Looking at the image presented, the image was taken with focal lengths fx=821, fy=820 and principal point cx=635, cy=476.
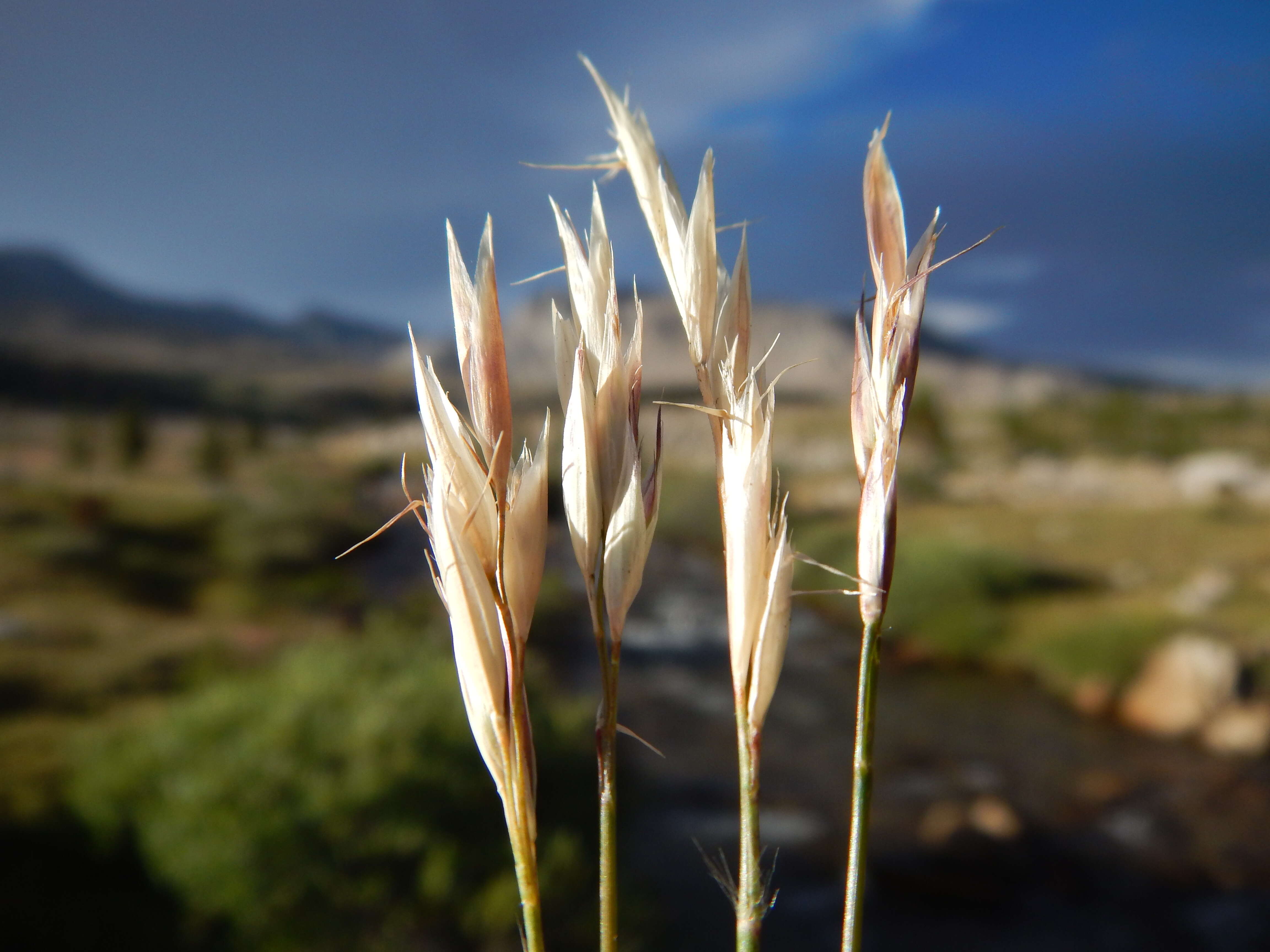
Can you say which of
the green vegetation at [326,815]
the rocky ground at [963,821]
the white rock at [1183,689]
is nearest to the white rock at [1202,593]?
the white rock at [1183,689]

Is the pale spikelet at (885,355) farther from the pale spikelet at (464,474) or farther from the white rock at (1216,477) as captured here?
the white rock at (1216,477)

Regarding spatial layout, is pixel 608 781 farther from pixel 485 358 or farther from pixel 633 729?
pixel 633 729

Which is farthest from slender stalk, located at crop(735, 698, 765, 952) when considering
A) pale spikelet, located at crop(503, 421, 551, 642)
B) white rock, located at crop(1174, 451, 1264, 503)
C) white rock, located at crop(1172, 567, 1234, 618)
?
white rock, located at crop(1174, 451, 1264, 503)

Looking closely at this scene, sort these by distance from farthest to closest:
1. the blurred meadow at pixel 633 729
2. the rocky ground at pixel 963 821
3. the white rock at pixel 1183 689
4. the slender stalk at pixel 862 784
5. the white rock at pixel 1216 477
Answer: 1. the white rock at pixel 1216 477
2. the white rock at pixel 1183 689
3. the rocky ground at pixel 963 821
4. the blurred meadow at pixel 633 729
5. the slender stalk at pixel 862 784

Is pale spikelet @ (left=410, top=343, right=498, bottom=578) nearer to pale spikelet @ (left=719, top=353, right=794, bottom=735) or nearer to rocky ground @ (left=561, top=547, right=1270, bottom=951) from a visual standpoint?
pale spikelet @ (left=719, top=353, right=794, bottom=735)

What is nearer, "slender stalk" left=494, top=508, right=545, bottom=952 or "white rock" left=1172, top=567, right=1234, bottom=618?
"slender stalk" left=494, top=508, right=545, bottom=952
